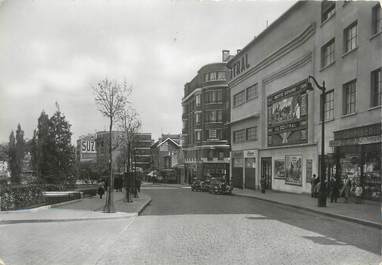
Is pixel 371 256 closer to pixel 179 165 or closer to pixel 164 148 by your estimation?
pixel 179 165

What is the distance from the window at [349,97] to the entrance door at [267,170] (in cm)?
1558

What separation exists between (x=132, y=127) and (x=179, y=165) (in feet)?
165

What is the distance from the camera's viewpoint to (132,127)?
37.7 m

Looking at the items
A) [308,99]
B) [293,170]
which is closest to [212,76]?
[293,170]

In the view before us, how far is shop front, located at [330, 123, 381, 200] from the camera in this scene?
2088cm

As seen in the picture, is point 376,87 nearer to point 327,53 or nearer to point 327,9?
point 327,53

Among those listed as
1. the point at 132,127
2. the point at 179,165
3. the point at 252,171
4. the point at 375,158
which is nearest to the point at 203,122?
the point at 179,165

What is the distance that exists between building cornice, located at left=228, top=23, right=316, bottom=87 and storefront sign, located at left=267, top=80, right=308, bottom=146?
2727 mm

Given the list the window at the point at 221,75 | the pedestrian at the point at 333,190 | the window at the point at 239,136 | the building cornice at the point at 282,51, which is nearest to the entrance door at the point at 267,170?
the window at the point at 239,136

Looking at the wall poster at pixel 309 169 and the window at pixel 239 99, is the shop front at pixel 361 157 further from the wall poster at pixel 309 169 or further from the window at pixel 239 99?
the window at pixel 239 99

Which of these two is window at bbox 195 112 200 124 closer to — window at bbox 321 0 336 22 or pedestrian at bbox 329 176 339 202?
window at bbox 321 0 336 22

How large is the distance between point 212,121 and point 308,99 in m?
39.1

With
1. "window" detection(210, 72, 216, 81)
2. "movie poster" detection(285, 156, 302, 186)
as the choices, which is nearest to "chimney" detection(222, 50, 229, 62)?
"window" detection(210, 72, 216, 81)

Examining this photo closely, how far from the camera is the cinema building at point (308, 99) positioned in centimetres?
2170
